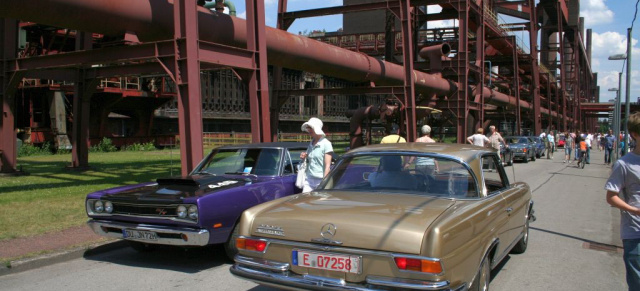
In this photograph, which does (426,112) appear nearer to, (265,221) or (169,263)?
(169,263)

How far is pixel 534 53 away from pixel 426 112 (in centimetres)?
2248

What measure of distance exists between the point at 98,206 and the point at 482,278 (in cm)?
437

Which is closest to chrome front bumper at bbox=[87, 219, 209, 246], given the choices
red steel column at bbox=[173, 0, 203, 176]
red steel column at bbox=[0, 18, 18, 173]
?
red steel column at bbox=[173, 0, 203, 176]

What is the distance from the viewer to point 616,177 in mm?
3549

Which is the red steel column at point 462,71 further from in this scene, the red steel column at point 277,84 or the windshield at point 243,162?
the windshield at point 243,162

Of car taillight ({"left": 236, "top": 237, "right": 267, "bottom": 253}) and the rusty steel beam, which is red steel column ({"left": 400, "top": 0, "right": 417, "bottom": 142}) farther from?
car taillight ({"left": 236, "top": 237, "right": 267, "bottom": 253})

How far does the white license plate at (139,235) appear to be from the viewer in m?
5.36

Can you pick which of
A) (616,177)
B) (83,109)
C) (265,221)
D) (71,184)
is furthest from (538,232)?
(83,109)

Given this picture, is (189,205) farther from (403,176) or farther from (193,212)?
(403,176)

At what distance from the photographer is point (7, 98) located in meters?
13.8

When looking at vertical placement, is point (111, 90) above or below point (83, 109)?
above

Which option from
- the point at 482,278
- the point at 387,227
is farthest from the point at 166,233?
the point at 482,278

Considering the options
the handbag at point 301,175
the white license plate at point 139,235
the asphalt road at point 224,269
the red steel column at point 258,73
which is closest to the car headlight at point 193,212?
the white license plate at point 139,235

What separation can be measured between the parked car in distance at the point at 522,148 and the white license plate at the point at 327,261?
23846mm
